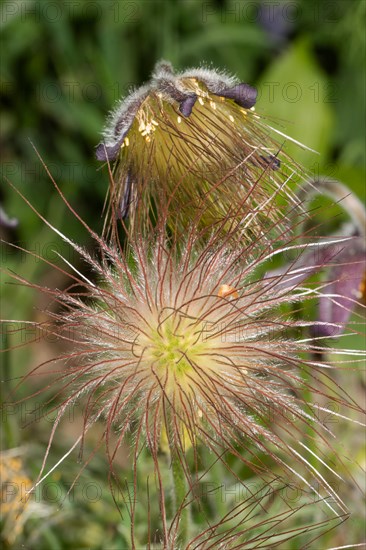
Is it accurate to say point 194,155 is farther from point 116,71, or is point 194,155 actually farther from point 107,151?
point 116,71

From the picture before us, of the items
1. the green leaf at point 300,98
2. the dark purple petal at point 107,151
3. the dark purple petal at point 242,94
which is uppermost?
the green leaf at point 300,98

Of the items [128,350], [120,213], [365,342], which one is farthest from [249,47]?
[128,350]

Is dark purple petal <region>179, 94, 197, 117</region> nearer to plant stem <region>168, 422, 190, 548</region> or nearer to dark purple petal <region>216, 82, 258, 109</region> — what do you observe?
dark purple petal <region>216, 82, 258, 109</region>

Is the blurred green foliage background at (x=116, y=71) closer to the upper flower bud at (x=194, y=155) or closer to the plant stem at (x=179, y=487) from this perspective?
the upper flower bud at (x=194, y=155)

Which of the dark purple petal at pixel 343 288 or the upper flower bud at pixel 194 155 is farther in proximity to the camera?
the dark purple petal at pixel 343 288

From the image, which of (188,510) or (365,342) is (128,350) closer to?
(188,510)

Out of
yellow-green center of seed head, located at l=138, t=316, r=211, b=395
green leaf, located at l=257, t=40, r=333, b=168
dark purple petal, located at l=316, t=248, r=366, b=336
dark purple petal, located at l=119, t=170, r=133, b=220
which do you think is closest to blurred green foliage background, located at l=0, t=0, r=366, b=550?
green leaf, located at l=257, t=40, r=333, b=168

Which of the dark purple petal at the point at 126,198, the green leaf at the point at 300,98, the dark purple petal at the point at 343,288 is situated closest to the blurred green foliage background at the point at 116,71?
the green leaf at the point at 300,98
